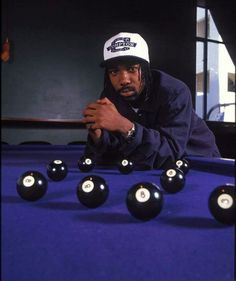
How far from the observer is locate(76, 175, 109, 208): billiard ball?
0.94 m

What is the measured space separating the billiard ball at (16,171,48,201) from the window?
262 inches

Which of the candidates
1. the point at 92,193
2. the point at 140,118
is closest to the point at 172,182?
the point at 92,193

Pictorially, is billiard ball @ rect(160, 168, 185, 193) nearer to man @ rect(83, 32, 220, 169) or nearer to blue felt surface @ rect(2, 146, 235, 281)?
blue felt surface @ rect(2, 146, 235, 281)

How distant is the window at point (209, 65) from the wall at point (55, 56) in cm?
165

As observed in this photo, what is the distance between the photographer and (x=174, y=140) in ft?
6.31

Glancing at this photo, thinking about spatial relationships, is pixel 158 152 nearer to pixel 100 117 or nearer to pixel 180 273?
pixel 100 117

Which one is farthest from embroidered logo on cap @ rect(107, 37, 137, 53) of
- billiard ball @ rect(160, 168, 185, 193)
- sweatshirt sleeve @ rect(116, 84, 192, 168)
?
billiard ball @ rect(160, 168, 185, 193)

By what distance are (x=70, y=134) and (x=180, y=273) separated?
575 centimetres

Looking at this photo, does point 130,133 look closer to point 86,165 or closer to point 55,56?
point 86,165

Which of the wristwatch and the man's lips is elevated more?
the man's lips

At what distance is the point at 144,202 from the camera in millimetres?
817

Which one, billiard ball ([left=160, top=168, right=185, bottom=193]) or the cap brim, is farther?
the cap brim

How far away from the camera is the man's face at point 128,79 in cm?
215

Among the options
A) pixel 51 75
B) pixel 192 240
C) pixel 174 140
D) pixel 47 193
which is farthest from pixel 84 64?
pixel 192 240
